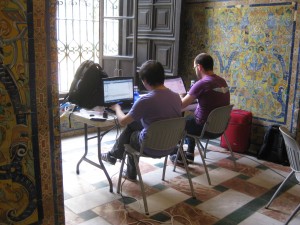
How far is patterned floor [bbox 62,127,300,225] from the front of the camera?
2.72 m

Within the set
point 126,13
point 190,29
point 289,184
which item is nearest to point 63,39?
point 126,13

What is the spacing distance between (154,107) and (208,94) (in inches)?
35.4

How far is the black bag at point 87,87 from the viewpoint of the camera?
3.07 metres

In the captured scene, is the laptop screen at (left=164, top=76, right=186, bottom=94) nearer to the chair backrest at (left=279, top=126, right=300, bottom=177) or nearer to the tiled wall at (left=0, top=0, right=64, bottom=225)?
the chair backrest at (left=279, top=126, right=300, bottom=177)

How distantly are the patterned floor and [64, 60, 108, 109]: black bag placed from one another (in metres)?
0.79

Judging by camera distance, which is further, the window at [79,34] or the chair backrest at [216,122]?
the window at [79,34]

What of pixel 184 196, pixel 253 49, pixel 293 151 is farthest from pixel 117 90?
pixel 253 49

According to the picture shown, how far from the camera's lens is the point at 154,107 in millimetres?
2721

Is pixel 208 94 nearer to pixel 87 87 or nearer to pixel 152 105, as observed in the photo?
pixel 152 105

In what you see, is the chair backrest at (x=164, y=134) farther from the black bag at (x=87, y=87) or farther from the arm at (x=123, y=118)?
the black bag at (x=87, y=87)

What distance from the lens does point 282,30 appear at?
13.3 ft

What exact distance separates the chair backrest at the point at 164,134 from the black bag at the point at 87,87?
2.39 feet

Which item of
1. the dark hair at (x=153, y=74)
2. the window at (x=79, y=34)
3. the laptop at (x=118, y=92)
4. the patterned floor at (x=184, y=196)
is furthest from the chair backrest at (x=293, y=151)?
the window at (x=79, y=34)

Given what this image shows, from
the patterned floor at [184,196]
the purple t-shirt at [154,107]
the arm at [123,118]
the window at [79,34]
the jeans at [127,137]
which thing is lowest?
the patterned floor at [184,196]
